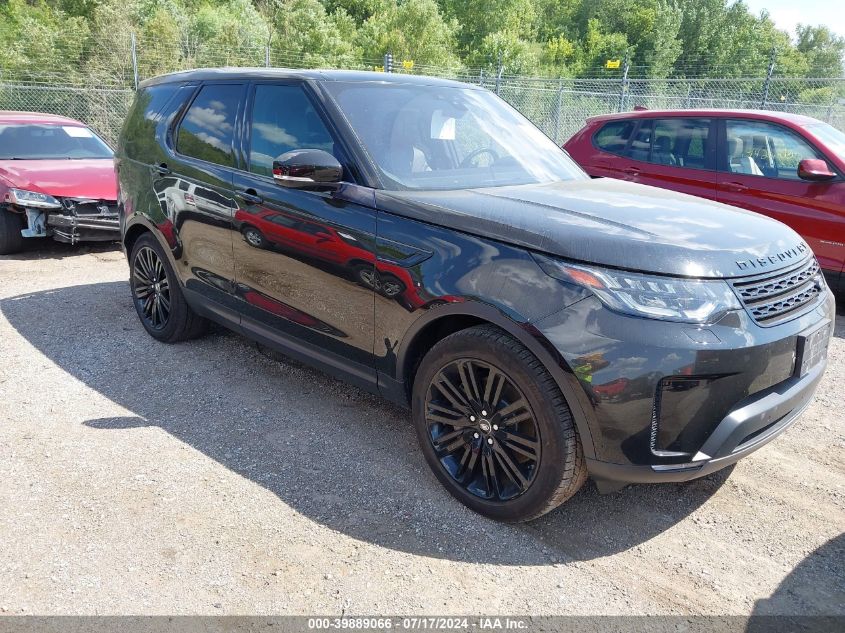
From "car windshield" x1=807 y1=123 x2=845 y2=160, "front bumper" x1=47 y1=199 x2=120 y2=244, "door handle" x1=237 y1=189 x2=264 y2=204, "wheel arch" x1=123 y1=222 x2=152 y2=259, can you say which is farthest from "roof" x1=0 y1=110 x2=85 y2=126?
"car windshield" x1=807 y1=123 x2=845 y2=160

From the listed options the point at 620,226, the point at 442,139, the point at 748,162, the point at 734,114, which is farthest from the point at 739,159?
the point at 620,226

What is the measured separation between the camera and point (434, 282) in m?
2.84

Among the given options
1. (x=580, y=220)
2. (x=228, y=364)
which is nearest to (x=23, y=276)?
(x=228, y=364)

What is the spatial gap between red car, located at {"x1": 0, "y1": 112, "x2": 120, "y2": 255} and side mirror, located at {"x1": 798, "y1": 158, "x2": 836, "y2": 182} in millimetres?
6678

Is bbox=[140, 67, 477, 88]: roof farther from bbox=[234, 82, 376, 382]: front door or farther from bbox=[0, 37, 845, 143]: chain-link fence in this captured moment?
bbox=[0, 37, 845, 143]: chain-link fence

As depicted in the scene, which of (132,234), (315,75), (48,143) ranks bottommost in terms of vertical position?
(132,234)

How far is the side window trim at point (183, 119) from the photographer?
3.97 m

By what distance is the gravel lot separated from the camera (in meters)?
2.47

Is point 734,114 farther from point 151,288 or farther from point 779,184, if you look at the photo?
point 151,288

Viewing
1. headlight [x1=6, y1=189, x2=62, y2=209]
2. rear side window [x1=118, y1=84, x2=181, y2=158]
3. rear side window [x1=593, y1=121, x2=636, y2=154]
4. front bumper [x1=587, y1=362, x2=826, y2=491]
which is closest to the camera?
front bumper [x1=587, y1=362, x2=826, y2=491]

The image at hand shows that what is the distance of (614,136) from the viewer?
7293 mm

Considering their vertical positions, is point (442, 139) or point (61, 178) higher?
point (442, 139)

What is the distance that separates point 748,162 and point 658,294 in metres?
4.74

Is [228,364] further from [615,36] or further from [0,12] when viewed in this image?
[615,36]
